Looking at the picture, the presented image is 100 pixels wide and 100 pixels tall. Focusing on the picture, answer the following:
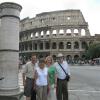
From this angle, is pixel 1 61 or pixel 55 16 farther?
pixel 55 16

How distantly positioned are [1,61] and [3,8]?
118cm

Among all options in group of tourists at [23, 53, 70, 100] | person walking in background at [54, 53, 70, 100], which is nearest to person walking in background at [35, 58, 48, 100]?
group of tourists at [23, 53, 70, 100]

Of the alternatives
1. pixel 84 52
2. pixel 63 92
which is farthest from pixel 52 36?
pixel 63 92

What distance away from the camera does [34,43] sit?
9619cm

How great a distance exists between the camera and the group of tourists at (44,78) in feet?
24.4

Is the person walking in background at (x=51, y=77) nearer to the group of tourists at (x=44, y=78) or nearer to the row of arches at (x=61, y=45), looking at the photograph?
the group of tourists at (x=44, y=78)

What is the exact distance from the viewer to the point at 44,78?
7449 millimetres

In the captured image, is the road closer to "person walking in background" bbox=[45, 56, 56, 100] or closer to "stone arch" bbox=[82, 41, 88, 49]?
"person walking in background" bbox=[45, 56, 56, 100]

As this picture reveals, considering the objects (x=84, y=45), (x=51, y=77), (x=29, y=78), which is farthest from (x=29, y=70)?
(x=84, y=45)

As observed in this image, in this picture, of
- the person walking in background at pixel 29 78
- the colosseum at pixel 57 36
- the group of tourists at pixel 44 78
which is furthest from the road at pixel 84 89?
the colosseum at pixel 57 36

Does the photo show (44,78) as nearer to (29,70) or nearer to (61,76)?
(29,70)

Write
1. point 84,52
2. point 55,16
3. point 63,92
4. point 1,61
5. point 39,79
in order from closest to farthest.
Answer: point 1,61
point 39,79
point 63,92
point 84,52
point 55,16

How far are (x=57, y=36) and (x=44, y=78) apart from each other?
87.5m

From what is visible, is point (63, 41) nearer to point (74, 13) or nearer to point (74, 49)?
point (74, 49)
